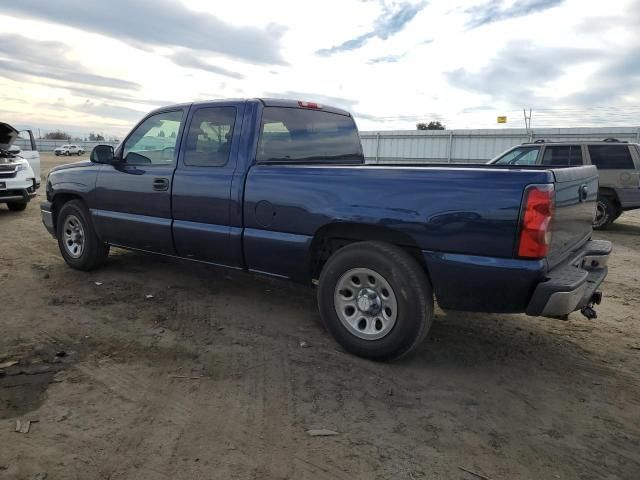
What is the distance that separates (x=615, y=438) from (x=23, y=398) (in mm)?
3572

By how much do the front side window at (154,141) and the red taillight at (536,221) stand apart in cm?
333

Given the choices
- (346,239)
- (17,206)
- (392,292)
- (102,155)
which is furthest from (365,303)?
(17,206)

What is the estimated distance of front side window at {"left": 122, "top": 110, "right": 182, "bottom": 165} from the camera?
4.88m

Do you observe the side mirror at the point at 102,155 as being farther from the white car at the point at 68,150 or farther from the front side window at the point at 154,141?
the white car at the point at 68,150

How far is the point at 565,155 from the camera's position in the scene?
1027cm

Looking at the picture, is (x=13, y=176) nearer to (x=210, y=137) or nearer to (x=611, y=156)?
(x=210, y=137)

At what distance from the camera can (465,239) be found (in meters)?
3.14

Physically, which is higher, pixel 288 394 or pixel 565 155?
pixel 565 155

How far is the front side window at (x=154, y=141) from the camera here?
4875 millimetres

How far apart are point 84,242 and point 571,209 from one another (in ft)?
16.7

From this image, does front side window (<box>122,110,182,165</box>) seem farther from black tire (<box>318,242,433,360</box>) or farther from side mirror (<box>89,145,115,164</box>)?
black tire (<box>318,242,433,360</box>)

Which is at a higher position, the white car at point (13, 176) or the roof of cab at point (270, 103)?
the roof of cab at point (270, 103)

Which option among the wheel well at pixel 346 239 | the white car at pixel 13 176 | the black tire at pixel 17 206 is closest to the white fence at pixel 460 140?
the white car at pixel 13 176

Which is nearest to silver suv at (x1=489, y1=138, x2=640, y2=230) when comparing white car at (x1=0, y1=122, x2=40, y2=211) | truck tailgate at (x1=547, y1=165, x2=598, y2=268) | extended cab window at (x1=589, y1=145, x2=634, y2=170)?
extended cab window at (x1=589, y1=145, x2=634, y2=170)
